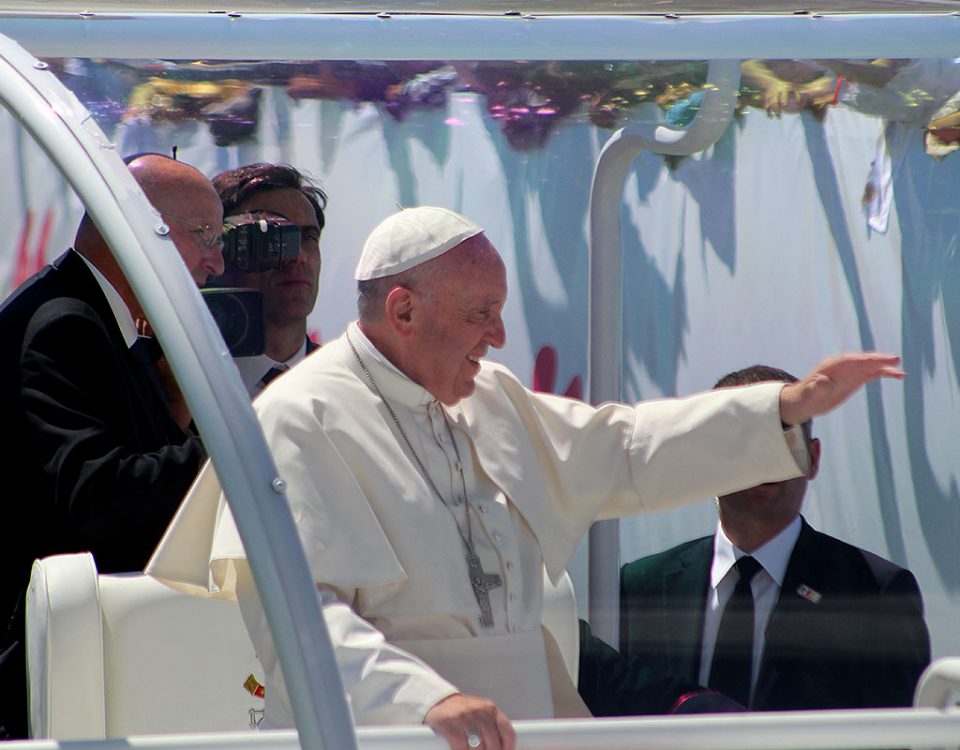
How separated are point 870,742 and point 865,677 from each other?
53.6 inches

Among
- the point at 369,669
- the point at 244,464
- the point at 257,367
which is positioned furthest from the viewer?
the point at 257,367

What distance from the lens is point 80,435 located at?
2.45m

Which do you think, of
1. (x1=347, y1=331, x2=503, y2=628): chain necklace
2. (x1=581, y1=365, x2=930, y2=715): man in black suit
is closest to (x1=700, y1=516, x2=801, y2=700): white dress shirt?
(x1=581, y1=365, x2=930, y2=715): man in black suit

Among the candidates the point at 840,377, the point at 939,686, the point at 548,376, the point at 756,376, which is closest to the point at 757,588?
the point at 756,376

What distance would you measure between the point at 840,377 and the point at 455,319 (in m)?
0.66

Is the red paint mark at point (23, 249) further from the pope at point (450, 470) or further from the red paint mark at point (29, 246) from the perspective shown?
the pope at point (450, 470)

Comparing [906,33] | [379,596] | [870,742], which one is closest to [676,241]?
[906,33]

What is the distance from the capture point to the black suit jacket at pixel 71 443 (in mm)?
2463

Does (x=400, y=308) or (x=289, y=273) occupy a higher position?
(x=400, y=308)

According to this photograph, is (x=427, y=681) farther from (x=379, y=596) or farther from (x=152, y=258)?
(x=152, y=258)

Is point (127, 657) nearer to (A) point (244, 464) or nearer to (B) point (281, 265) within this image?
(B) point (281, 265)

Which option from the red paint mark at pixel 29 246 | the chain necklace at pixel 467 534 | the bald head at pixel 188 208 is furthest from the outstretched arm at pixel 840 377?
the red paint mark at pixel 29 246

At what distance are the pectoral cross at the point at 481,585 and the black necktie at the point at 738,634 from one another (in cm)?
105

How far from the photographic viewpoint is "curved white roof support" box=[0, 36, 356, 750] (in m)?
1.46
